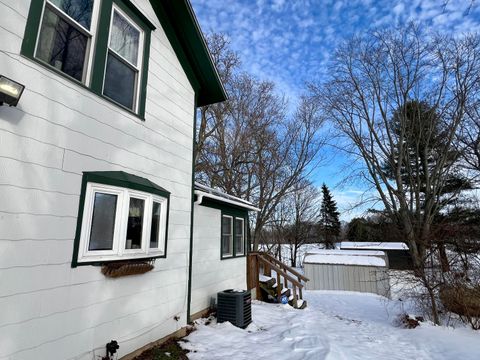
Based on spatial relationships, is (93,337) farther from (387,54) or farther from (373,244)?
(373,244)

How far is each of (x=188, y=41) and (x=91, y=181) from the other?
3.90 metres

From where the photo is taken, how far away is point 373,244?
2641cm

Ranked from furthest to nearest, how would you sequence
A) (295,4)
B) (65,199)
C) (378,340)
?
1. (295,4)
2. (378,340)
3. (65,199)

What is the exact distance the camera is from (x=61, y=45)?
3.41m

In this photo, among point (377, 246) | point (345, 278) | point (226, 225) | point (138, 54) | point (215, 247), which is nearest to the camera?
point (138, 54)

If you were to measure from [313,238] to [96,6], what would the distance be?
3136 cm

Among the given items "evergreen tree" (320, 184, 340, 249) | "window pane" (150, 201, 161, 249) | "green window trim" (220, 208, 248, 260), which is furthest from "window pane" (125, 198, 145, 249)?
"evergreen tree" (320, 184, 340, 249)

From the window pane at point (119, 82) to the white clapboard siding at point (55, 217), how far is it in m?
0.28

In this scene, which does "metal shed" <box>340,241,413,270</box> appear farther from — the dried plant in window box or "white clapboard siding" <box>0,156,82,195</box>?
"white clapboard siding" <box>0,156,82,195</box>

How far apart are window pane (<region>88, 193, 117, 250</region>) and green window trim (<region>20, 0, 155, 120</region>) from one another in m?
1.39

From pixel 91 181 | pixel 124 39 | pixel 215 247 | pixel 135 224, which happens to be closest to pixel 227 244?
pixel 215 247

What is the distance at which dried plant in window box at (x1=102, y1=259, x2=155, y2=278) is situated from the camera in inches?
138

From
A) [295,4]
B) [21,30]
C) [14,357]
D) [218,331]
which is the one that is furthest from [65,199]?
[295,4]

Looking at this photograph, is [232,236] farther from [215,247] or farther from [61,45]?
[61,45]
